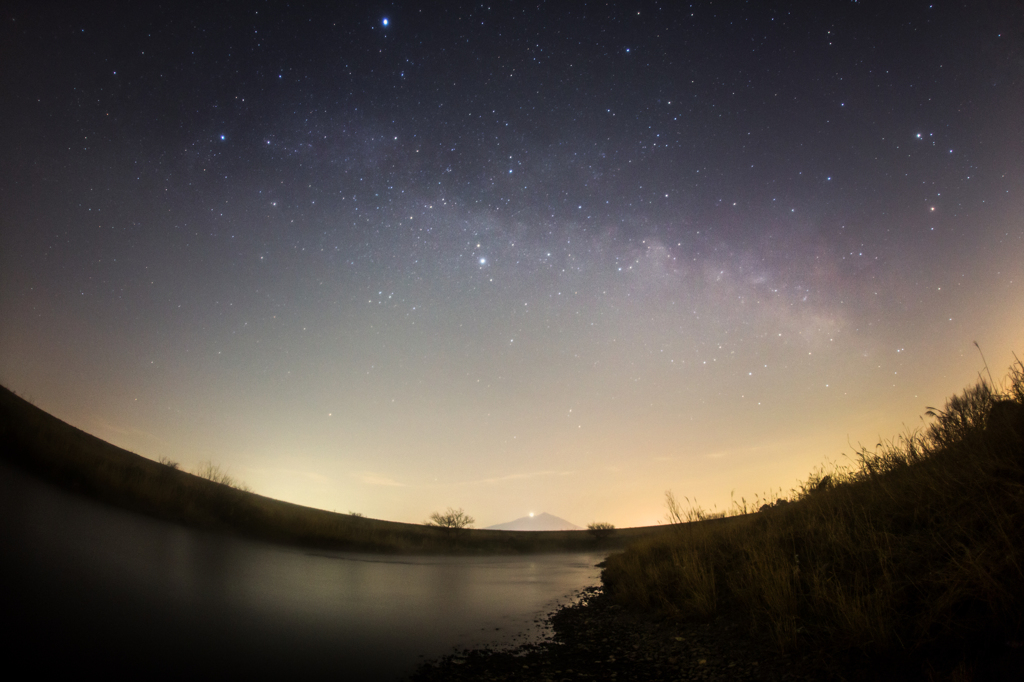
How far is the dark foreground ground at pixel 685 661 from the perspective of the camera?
2.83m

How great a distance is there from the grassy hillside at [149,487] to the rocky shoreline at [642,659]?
12421 mm

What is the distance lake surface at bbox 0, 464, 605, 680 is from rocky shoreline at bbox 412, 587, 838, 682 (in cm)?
61

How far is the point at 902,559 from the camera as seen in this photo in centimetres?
411

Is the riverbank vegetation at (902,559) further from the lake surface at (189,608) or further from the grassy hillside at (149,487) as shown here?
the grassy hillside at (149,487)

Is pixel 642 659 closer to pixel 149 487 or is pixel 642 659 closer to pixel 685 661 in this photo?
pixel 685 661

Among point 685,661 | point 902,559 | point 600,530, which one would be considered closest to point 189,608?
point 685,661

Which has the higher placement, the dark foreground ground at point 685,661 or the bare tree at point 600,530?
the dark foreground ground at point 685,661

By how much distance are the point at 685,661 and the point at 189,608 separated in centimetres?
646

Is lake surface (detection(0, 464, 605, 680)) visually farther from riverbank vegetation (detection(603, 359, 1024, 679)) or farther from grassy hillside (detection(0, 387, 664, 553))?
riverbank vegetation (detection(603, 359, 1024, 679))

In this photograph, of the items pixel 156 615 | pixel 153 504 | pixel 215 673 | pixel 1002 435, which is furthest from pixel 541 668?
pixel 153 504

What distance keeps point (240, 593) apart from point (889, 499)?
1036 centimetres

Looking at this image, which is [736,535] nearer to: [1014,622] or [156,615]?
[1014,622]

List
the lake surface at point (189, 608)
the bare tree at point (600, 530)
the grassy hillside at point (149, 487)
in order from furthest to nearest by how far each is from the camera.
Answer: the bare tree at point (600, 530), the grassy hillside at point (149, 487), the lake surface at point (189, 608)

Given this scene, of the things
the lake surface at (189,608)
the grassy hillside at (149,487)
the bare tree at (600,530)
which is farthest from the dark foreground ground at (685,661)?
the bare tree at (600,530)
